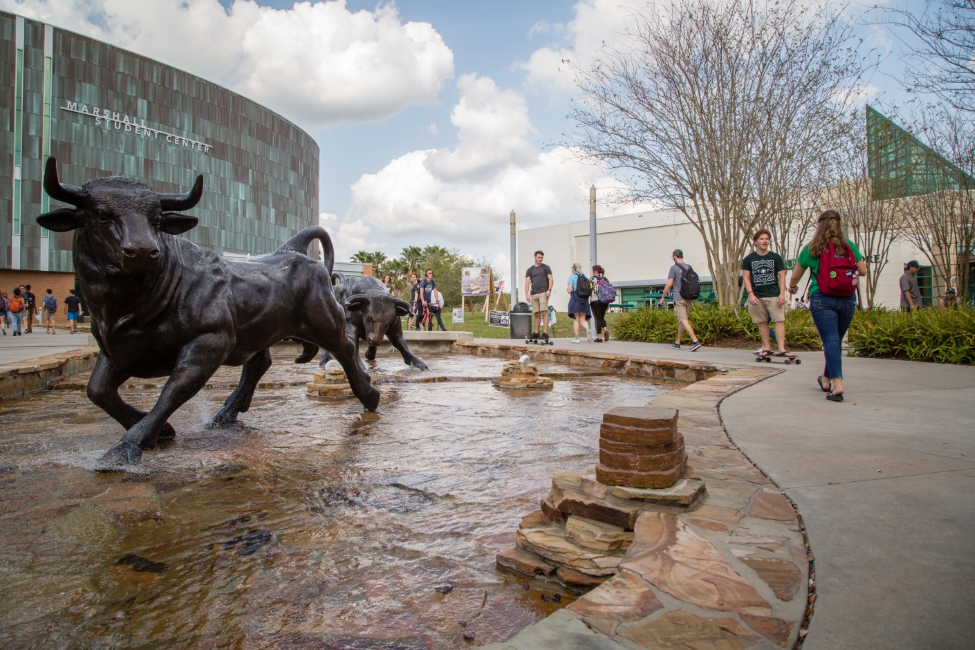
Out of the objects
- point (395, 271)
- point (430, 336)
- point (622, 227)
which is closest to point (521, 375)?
point (430, 336)

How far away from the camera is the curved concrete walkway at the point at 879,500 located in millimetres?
1372

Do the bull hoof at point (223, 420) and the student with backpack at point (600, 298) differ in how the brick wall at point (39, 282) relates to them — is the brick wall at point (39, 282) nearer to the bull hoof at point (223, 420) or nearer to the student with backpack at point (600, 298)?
the student with backpack at point (600, 298)

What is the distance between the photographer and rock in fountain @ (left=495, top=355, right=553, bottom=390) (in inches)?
251

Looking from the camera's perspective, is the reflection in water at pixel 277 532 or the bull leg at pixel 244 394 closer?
the reflection in water at pixel 277 532

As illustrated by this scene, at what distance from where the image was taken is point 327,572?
1.86 m

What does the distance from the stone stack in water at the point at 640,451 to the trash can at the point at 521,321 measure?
40.1ft

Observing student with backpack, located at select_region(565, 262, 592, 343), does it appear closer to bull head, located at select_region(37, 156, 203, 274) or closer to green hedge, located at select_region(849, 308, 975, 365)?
green hedge, located at select_region(849, 308, 975, 365)

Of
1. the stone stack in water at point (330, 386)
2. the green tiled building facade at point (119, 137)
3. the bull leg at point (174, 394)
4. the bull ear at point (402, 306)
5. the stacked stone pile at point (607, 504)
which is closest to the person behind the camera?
the stacked stone pile at point (607, 504)

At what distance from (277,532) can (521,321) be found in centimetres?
1255

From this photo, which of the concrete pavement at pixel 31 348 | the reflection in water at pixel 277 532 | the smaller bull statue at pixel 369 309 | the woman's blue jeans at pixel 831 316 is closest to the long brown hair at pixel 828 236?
the woman's blue jeans at pixel 831 316

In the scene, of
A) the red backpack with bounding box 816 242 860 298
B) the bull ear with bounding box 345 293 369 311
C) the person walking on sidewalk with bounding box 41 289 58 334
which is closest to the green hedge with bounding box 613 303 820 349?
the red backpack with bounding box 816 242 860 298

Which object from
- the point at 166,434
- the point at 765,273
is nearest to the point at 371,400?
Answer: the point at 166,434

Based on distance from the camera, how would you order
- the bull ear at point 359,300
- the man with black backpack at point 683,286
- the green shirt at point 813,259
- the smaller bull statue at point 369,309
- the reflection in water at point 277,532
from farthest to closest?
the man with black backpack at point 683,286 < the smaller bull statue at point 369,309 < the bull ear at point 359,300 < the green shirt at point 813,259 < the reflection in water at point 277,532

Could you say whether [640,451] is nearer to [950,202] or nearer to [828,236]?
[828,236]
